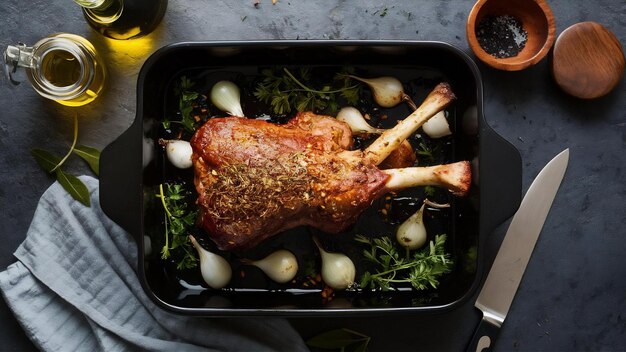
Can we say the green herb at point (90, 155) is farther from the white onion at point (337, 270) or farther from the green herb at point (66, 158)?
the white onion at point (337, 270)

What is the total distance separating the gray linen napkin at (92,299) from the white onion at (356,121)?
673 mm

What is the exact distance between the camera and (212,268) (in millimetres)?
2039

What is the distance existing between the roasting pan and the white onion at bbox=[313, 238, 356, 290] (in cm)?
6

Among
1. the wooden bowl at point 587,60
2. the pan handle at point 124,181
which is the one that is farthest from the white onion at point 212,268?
the wooden bowl at point 587,60

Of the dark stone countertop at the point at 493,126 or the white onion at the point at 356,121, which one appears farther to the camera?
the dark stone countertop at the point at 493,126

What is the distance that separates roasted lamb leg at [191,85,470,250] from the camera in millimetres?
1825

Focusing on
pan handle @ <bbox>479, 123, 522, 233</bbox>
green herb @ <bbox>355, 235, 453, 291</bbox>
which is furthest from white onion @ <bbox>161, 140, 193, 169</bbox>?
pan handle @ <bbox>479, 123, 522, 233</bbox>

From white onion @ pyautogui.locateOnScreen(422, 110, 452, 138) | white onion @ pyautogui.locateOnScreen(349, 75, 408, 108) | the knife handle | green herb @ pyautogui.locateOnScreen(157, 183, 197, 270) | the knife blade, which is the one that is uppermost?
white onion @ pyautogui.locateOnScreen(349, 75, 408, 108)

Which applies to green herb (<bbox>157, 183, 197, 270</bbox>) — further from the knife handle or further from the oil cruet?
the knife handle

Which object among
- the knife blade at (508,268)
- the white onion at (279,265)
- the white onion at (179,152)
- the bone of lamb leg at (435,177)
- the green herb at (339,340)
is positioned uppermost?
the white onion at (179,152)

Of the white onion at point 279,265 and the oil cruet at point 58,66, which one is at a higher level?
the oil cruet at point 58,66

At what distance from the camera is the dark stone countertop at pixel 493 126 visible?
2.15 m

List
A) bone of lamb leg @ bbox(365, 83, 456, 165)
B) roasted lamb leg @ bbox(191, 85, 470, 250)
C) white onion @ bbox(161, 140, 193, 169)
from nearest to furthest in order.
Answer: roasted lamb leg @ bbox(191, 85, 470, 250) → bone of lamb leg @ bbox(365, 83, 456, 165) → white onion @ bbox(161, 140, 193, 169)

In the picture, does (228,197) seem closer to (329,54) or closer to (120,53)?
(329,54)
